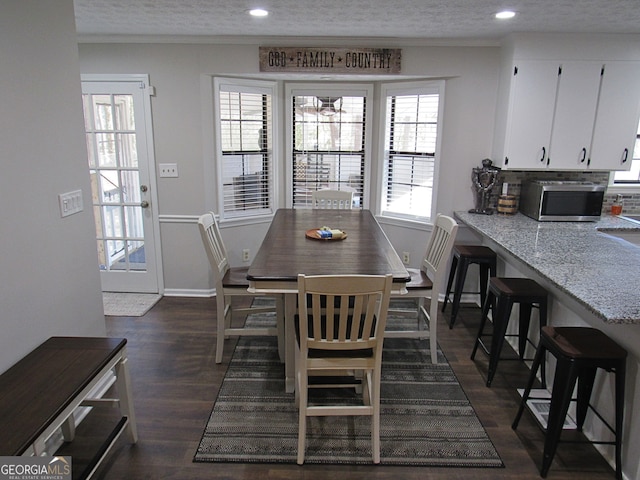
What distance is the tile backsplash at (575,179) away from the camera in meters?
4.11

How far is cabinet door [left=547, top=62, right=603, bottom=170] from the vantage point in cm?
364

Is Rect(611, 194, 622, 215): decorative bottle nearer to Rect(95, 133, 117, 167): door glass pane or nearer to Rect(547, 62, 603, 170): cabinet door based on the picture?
Rect(547, 62, 603, 170): cabinet door

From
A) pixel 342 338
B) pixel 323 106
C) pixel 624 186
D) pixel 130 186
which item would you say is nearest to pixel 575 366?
pixel 342 338

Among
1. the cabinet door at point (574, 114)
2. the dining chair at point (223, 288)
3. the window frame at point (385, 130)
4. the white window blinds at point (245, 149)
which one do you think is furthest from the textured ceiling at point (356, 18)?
the dining chair at point (223, 288)

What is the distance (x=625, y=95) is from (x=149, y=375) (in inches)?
168

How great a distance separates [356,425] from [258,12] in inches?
107

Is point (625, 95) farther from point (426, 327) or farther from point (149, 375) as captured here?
point (149, 375)

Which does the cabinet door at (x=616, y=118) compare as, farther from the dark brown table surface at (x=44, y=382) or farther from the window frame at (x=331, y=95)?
the dark brown table surface at (x=44, y=382)

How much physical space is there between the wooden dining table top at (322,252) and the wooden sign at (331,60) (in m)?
1.33

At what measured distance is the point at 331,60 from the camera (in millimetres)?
3953

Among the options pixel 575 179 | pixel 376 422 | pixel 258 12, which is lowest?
pixel 376 422

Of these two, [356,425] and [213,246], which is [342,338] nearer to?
[356,425]

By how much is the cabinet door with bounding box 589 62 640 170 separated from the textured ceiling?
33 centimetres

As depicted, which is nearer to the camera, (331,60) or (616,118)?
(616,118)
